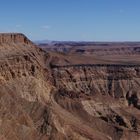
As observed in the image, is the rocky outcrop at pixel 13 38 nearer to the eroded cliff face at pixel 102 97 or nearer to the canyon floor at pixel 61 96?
the canyon floor at pixel 61 96

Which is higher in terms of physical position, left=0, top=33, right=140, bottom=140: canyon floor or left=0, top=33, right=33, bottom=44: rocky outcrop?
left=0, top=33, right=33, bottom=44: rocky outcrop

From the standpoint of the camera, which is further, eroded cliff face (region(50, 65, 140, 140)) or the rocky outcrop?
the rocky outcrop

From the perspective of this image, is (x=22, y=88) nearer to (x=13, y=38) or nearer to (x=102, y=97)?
(x=13, y=38)

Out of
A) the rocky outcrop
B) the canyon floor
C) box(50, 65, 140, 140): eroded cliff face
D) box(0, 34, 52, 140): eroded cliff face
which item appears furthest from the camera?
the rocky outcrop

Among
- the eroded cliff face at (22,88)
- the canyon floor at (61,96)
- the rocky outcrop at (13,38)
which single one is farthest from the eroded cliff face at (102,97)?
the rocky outcrop at (13,38)

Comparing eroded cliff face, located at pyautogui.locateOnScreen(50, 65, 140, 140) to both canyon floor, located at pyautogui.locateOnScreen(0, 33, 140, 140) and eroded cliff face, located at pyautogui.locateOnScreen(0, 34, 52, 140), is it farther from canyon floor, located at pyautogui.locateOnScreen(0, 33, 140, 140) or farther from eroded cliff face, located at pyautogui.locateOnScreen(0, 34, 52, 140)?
eroded cliff face, located at pyautogui.locateOnScreen(0, 34, 52, 140)

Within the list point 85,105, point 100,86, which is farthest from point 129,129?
point 100,86

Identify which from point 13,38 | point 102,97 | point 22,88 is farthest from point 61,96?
point 102,97

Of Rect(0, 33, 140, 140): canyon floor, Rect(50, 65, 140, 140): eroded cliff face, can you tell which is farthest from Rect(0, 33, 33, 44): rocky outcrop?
Rect(50, 65, 140, 140): eroded cliff face
